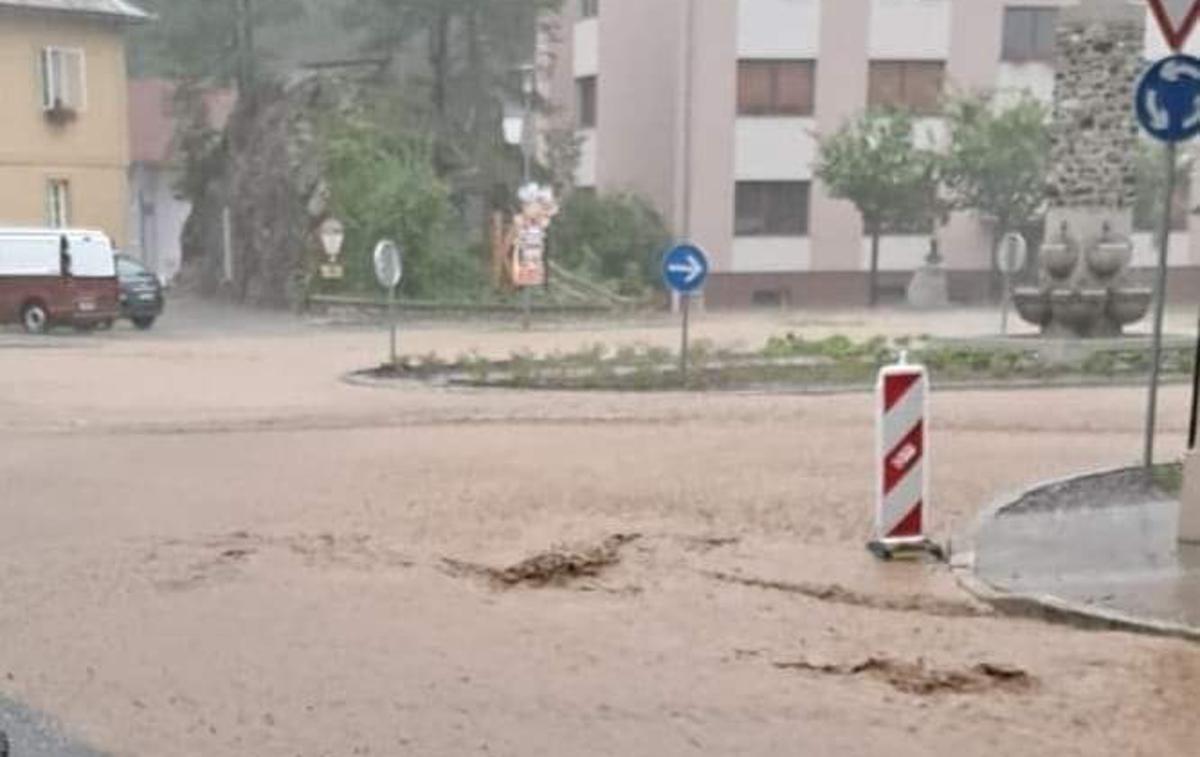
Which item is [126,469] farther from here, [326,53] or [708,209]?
[326,53]

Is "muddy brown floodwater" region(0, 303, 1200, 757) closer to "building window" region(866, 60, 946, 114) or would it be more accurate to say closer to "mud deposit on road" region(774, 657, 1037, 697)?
"mud deposit on road" region(774, 657, 1037, 697)

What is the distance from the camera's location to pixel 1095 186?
21594mm

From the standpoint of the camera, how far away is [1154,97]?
30.9 feet

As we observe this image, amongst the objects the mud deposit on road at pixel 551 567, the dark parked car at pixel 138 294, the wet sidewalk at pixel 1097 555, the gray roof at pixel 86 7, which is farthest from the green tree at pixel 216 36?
the wet sidewalk at pixel 1097 555

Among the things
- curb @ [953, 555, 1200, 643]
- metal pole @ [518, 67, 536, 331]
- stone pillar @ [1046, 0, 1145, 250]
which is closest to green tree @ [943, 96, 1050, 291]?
metal pole @ [518, 67, 536, 331]

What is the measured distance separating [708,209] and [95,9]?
18.8 m

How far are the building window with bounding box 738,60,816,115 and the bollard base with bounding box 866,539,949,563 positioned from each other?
39.3m

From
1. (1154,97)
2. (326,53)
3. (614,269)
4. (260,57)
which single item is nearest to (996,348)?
(1154,97)

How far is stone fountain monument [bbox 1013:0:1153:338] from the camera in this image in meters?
21.5

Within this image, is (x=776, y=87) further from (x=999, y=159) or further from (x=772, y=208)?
(x=999, y=159)

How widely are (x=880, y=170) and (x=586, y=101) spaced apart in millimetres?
10893

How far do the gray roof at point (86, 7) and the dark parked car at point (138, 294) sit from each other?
925 centimetres

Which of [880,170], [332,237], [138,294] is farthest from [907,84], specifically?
[138,294]

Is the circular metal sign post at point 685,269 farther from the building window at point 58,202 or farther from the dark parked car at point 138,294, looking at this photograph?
the building window at point 58,202
